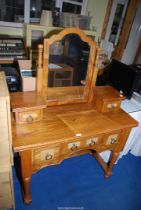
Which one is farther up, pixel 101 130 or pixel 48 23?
pixel 48 23

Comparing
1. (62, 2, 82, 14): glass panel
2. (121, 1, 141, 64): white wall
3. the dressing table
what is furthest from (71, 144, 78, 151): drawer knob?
(121, 1, 141, 64): white wall

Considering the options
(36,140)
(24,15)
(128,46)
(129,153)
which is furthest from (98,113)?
(128,46)

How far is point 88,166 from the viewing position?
1932 millimetres

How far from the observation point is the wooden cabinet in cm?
89

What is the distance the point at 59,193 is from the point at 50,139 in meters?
0.77

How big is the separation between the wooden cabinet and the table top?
0.07m

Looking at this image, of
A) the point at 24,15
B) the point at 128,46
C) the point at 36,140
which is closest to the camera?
the point at 36,140

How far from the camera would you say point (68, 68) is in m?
1.42

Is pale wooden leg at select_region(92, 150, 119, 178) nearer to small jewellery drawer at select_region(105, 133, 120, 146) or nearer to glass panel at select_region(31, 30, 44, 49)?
small jewellery drawer at select_region(105, 133, 120, 146)

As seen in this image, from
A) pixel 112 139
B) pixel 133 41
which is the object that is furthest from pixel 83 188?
pixel 133 41

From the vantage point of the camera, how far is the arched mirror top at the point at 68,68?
1249 millimetres

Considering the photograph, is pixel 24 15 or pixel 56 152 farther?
pixel 24 15

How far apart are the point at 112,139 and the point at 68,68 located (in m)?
0.70

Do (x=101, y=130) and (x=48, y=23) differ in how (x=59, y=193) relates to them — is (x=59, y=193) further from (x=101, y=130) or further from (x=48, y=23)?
(x=48, y=23)
